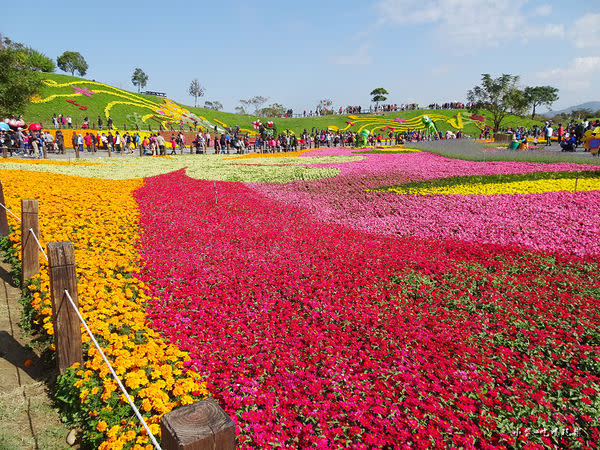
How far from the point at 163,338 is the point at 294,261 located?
145 inches

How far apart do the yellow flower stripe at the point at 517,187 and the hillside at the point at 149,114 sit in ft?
146

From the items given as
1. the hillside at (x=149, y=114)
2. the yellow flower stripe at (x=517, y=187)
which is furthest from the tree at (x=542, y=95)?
the yellow flower stripe at (x=517, y=187)

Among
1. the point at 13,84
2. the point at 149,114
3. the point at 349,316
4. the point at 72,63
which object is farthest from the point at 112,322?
the point at 72,63

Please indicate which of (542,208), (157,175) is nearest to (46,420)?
(542,208)

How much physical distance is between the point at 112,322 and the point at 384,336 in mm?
4032

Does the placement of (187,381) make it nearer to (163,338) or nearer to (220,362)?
(220,362)

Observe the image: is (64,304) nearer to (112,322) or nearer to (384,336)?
(112,322)

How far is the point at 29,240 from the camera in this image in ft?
20.3

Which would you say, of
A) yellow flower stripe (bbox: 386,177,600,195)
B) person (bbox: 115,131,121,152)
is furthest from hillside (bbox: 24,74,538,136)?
yellow flower stripe (bbox: 386,177,600,195)

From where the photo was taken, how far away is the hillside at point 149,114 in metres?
47.8

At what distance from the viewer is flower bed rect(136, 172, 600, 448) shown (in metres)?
3.90

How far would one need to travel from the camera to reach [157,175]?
2019cm

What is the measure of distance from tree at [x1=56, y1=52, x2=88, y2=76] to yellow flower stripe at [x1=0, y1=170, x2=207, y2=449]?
103551 mm

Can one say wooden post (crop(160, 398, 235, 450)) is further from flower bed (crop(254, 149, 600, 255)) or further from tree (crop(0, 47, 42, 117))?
tree (crop(0, 47, 42, 117))
